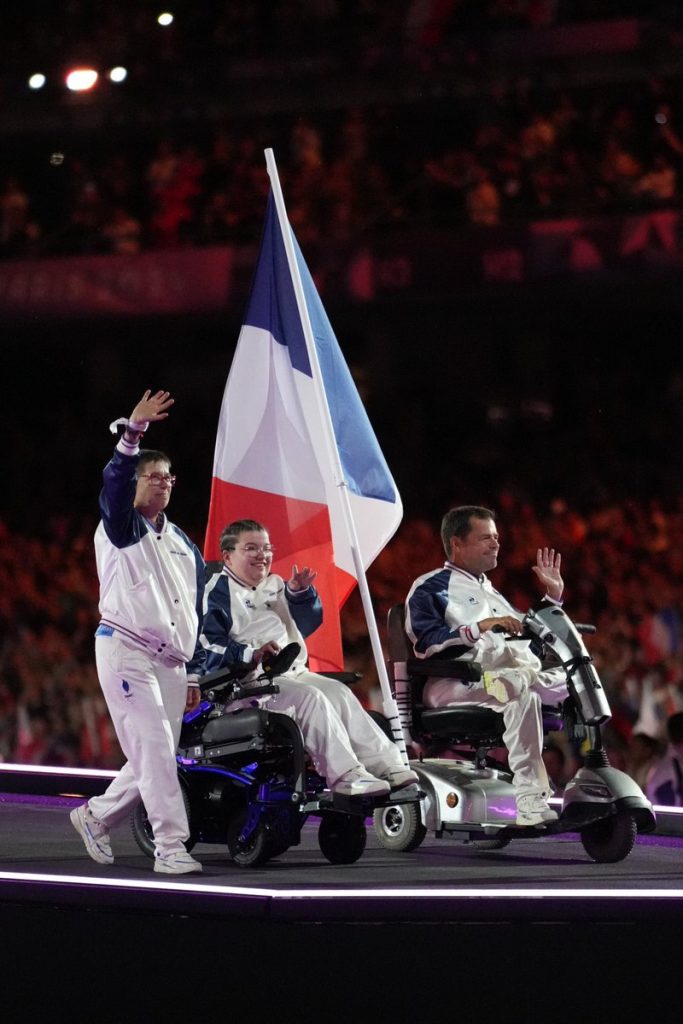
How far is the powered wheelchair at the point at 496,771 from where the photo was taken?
6070 mm

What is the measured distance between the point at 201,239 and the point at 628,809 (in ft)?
38.5

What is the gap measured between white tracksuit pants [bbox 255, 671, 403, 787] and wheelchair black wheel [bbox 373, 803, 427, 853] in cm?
55

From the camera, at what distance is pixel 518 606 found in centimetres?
1194

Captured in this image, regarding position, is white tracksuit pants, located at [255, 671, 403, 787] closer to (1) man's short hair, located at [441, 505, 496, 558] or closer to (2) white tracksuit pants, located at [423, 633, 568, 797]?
(2) white tracksuit pants, located at [423, 633, 568, 797]

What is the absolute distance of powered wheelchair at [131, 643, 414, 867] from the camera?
5891 mm

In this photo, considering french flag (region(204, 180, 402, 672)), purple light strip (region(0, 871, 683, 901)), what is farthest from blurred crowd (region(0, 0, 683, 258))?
purple light strip (region(0, 871, 683, 901))

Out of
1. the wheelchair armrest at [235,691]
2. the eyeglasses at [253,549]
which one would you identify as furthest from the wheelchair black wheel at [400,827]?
the eyeglasses at [253,549]

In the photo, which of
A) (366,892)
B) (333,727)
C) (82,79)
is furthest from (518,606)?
(82,79)

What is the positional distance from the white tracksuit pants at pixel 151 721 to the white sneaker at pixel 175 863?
22mm

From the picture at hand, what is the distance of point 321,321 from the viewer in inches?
285

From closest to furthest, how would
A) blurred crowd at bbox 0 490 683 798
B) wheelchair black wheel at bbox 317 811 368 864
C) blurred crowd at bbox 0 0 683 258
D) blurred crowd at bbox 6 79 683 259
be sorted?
wheelchair black wheel at bbox 317 811 368 864
blurred crowd at bbox 0 490 683 798
blurred crowd at bbox 6 79 683 259
blurred crowd at bbox 0 0 683 258

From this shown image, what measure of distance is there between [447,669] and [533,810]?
24.2 inches

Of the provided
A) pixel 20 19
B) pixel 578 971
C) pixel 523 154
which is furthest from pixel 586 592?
pixel 20 19

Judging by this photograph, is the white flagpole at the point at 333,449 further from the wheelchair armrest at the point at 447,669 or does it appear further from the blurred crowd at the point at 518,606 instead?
the blurred crowd at the point at 518,606
